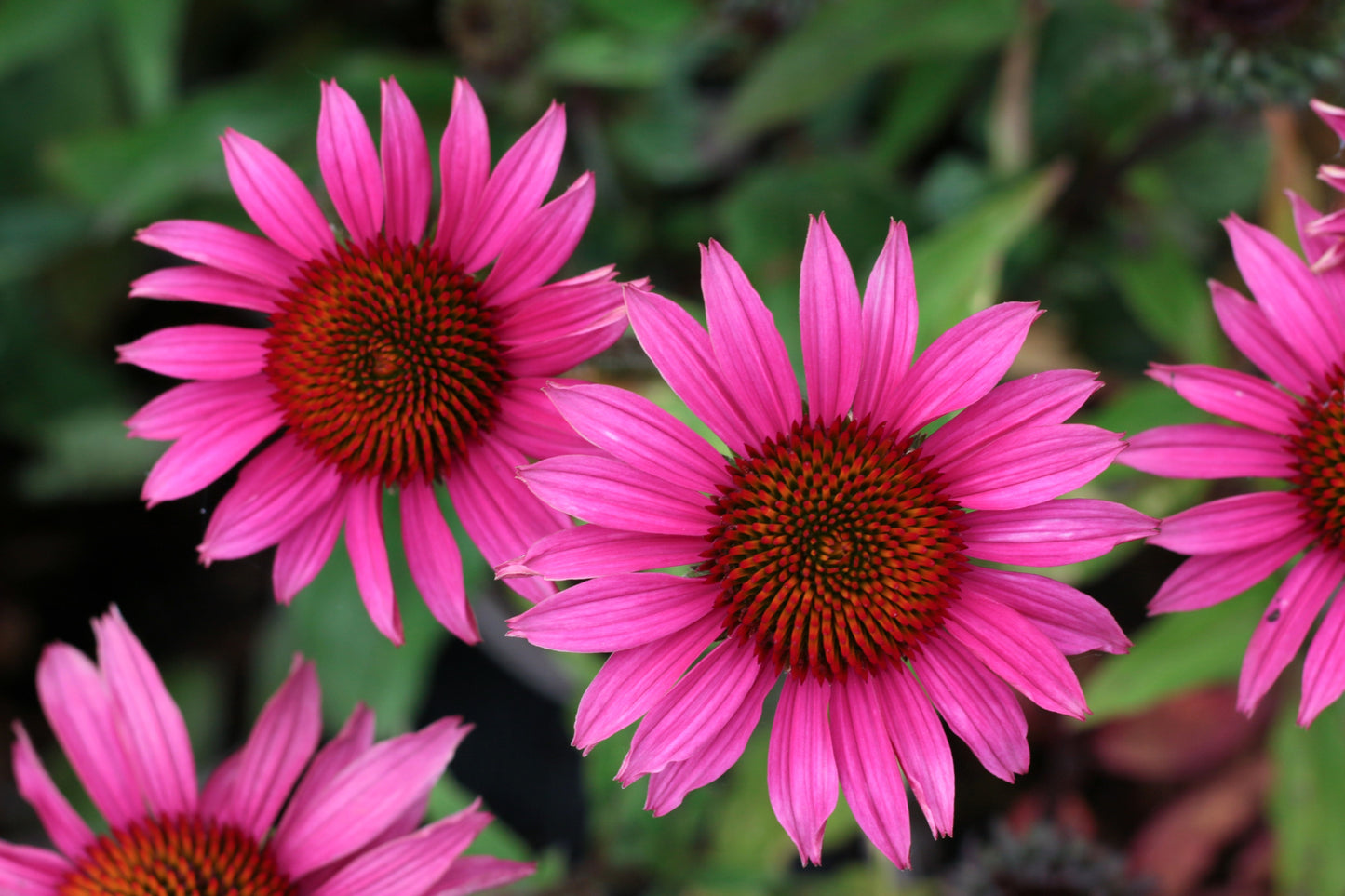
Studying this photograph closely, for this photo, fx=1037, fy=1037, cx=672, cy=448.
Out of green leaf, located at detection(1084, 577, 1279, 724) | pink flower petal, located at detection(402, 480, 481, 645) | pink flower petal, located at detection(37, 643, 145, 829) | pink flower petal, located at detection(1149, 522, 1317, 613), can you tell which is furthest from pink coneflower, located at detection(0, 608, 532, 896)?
green leaf, located at detection(1084, 577, 1279, 724)

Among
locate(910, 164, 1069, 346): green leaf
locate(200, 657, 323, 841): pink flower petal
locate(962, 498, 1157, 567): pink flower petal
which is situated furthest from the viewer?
locate(910, 164, 1069, 346): green leaf

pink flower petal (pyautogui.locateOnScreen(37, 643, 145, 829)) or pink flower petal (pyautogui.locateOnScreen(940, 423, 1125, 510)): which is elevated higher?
pink flower petal (pyautogui.locateOnScreen(940, 423, 1125, 510))

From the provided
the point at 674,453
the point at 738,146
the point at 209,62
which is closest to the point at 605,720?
the point at 674,453

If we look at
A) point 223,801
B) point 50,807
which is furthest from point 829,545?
point 50,807

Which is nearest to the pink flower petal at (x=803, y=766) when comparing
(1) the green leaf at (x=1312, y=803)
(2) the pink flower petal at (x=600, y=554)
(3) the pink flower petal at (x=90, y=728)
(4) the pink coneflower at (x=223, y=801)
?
(2) the pink flower petal at (x=600, y=554)

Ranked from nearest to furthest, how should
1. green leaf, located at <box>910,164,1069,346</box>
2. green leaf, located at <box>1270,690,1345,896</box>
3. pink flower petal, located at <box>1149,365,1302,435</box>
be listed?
pink flower petal, located at <box>1149,365,1302,435</box> < green leaf, located at <box>910,164,1069,346</box> < green leaf, located at <box>1270,690,1345,896</box>

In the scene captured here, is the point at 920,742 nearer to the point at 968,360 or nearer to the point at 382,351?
the point at 968,360

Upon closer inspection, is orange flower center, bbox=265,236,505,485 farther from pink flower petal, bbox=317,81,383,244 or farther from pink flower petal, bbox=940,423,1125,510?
pink flower petal, bbox=940,423,1125,510
